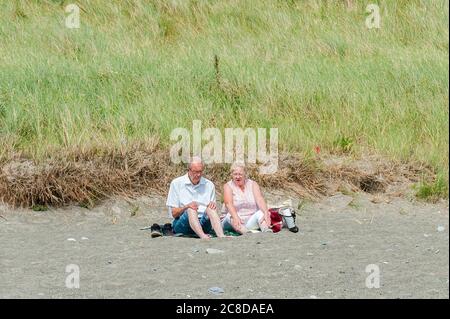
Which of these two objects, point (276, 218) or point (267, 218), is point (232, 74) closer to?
point (276, 218)

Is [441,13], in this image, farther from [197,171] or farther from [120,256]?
[120,256]

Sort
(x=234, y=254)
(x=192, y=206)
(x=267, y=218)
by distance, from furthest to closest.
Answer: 1. (x=267, y=218)
2. (x=192, y=206)
3. (x=234, y=254)

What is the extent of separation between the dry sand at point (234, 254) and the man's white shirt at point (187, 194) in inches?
13.9

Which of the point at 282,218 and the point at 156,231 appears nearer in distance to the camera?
the point at 156,231

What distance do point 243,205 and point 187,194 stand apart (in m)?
0.53

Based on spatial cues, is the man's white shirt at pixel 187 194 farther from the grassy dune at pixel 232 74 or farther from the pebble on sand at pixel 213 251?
the grassy dune at pixel 232 74

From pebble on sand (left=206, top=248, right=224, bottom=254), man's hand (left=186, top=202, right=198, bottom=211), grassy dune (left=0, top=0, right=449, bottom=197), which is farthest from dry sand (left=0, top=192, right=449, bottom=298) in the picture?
grassy dune (left=0, top=0, right=449, bottom=197)

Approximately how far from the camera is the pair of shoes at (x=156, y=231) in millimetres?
8875

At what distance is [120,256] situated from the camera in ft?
26.8

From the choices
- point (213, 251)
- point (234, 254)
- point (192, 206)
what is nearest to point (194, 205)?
point (192, 206)

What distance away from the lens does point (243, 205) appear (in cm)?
913

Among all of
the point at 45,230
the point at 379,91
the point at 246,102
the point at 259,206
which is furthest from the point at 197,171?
the point at 379,91

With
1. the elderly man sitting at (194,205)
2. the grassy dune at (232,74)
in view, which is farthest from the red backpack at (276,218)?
the grassy dune at (232,74)

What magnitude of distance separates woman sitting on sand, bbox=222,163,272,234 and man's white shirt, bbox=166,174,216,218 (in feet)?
0.59
